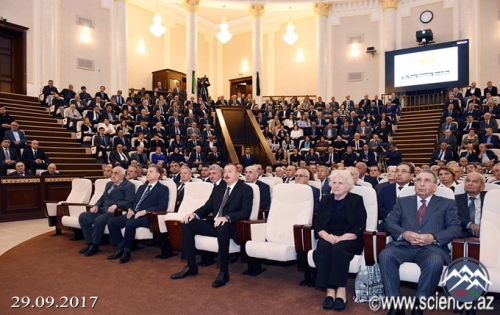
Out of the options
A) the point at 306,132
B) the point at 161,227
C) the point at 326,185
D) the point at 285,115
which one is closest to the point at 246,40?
the point at 285,115

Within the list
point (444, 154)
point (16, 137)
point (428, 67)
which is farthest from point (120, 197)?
point (428, 67)

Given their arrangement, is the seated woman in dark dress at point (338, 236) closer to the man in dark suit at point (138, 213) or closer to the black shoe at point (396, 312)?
the black shoe at point (396, 312)

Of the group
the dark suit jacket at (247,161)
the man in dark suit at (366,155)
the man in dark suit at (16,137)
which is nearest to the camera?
the man in dark suit at (16,137)

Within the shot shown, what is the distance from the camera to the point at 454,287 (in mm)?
2756

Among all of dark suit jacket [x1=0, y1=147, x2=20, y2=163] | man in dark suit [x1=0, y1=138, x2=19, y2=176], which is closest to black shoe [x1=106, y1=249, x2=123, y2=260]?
man in dark suit [x1=0, y1=138, x2=19, y2=176]

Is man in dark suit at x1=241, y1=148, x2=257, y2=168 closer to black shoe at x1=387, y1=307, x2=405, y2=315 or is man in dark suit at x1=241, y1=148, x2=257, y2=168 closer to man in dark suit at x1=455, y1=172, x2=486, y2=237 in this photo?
man in dark suit at x1=455, y1=172, x2=486, y2=237

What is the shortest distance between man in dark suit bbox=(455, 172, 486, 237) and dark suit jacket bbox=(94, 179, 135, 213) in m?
3.49

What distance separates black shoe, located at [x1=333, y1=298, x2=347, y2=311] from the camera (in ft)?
9.55

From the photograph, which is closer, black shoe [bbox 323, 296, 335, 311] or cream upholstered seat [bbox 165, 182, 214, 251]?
black shoe [bbox 323, 296, 335, 311]

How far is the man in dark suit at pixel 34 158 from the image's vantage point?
27.5 feet

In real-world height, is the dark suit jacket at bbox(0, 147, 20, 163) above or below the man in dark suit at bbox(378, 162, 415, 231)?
above

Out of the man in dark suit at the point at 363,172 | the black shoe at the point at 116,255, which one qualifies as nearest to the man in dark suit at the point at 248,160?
the man in dark suit at the point at 363,172

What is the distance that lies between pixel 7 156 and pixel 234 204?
628cm

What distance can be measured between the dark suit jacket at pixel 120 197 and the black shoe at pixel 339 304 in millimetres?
2849
